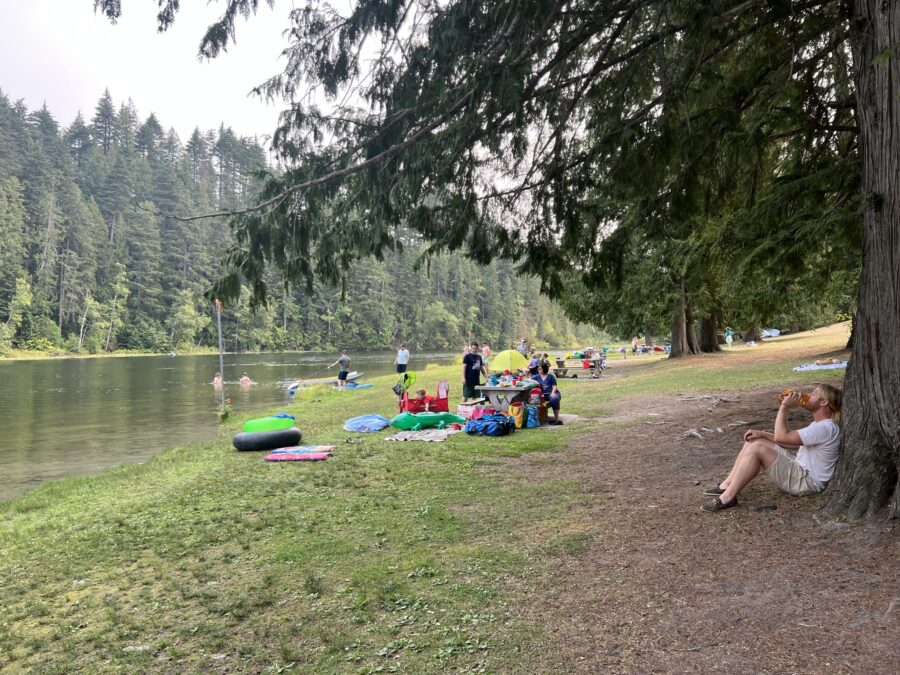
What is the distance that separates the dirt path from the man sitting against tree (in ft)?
0.50

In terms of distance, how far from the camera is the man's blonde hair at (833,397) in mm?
5043

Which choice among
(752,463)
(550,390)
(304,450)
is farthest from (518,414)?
(752,463)

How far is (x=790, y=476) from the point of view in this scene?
16.3 feet

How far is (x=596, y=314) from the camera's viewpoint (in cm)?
2817

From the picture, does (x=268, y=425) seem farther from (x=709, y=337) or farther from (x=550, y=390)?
Answer: (x=709, y=337)

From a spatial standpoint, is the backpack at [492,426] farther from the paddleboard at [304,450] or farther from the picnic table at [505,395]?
the paddleboard at [304,450]

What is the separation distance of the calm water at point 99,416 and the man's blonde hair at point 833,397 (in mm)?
11130

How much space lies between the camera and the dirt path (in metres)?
3.06

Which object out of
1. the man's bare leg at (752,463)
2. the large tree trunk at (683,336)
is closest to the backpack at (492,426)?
the man's bare leg at (752,463)

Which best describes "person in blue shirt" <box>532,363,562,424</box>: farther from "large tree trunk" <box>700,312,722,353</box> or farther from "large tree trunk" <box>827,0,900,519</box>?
"large tree trunk" <box>700,312,722,353</box>

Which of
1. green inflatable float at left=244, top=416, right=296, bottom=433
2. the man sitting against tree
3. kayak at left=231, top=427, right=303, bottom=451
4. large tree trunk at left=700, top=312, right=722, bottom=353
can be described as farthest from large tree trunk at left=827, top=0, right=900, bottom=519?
large tree trunk at left=700, top=312, right=722, bottom=353

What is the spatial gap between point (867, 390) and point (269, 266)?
5509 millimetres

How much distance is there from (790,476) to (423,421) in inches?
286

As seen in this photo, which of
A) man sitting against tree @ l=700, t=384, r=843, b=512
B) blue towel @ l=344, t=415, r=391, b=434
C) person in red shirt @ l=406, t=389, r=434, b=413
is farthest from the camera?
person in red shirt @ l=406, t=389, r=434, b=413
